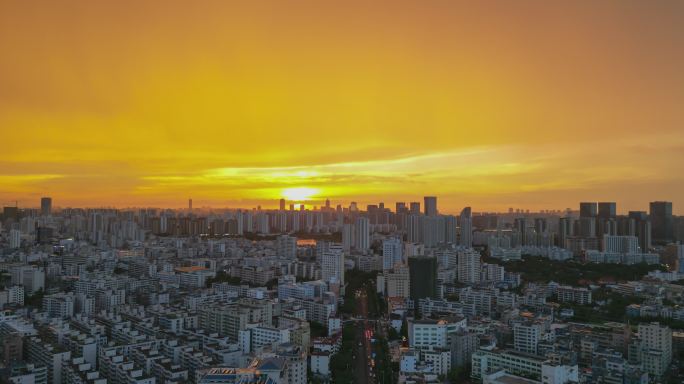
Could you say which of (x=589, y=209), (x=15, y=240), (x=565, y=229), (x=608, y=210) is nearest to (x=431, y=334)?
(x=565, y=229)

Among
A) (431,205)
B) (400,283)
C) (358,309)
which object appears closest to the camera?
(358,309)

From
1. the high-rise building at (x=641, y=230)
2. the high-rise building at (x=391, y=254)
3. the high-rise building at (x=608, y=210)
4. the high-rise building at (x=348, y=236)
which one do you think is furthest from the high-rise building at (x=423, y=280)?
the high-rise building at (x=608, y=210)

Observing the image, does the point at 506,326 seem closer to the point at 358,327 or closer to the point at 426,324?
the point at 426,324

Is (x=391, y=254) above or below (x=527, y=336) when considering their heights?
above

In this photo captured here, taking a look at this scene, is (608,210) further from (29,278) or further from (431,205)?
(29,278)

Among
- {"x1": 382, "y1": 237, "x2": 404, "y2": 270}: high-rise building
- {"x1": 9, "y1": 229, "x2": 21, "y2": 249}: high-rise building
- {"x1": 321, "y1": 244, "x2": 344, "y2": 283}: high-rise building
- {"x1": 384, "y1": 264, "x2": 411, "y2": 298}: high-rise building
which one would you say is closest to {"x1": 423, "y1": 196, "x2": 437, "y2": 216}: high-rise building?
{"x1": 382, "y1": 237, "x2": 404, "y2": 270}: high-rise building

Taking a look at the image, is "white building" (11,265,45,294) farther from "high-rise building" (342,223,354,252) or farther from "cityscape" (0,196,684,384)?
"high-rise building" (342,223,354,252)
